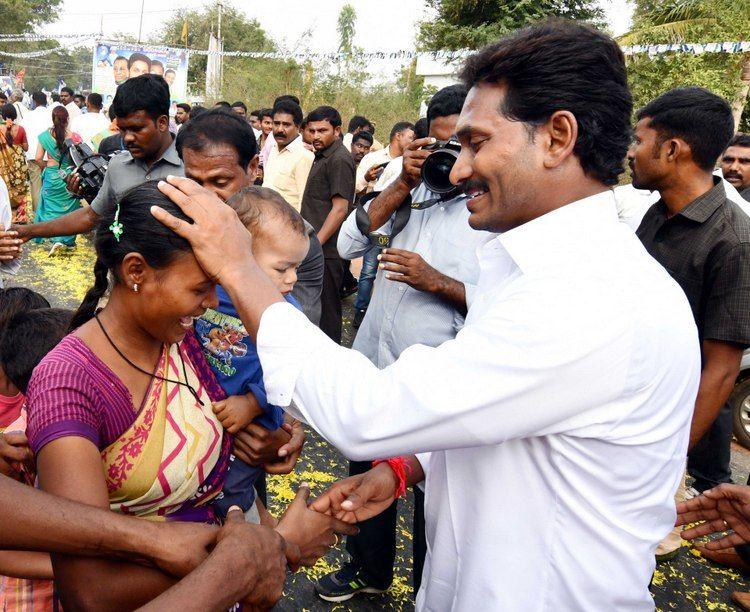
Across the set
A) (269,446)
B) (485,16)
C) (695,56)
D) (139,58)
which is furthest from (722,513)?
(139,58)

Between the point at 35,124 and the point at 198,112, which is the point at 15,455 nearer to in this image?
the point at 198,112

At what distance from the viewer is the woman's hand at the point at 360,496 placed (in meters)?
1.66

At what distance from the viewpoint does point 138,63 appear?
17.3 m

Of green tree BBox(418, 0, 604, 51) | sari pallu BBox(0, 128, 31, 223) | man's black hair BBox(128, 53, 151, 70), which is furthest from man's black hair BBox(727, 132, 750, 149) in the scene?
man's black hair BBox(128, 53, 151, 70)

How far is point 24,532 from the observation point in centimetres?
121

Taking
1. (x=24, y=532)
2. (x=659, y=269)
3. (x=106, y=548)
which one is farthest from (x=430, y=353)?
(x=24, y=532)

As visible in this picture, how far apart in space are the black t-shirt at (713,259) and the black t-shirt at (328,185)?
2.91 meters

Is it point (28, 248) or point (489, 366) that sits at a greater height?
point (489, 366)

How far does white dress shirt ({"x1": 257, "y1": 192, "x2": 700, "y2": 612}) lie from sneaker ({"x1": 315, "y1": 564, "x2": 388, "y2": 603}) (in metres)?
1.61

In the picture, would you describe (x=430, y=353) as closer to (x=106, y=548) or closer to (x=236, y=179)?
(x=106, y=548)

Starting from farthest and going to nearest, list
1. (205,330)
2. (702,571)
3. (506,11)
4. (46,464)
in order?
(506,11)
(702,571)
(205,330)
(46,464)

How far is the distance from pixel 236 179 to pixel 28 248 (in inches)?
308

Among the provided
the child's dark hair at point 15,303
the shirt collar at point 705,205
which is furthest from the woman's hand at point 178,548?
the shirt collar at point 705,205

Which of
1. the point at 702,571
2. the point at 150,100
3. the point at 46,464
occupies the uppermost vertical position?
the point at 150,100
